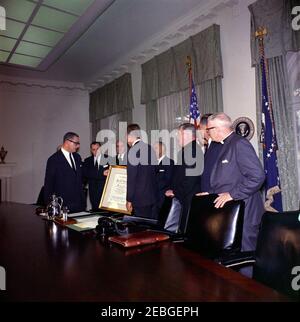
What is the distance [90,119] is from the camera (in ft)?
28.3

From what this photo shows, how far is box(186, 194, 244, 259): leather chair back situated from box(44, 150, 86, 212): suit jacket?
1883 millimetres

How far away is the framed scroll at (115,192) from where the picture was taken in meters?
2.57

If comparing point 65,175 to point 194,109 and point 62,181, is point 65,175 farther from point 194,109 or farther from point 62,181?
point 194,109

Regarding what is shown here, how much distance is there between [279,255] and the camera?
129 cm

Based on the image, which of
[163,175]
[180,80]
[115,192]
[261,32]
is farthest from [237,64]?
[115,192]

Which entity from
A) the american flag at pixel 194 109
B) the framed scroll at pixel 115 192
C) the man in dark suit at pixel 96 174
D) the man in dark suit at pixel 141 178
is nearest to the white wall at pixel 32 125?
the man in dark suit at pixel 96 174

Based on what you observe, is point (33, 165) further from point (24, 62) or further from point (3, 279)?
point (3, 279)

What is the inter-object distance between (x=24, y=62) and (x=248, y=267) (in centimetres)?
670

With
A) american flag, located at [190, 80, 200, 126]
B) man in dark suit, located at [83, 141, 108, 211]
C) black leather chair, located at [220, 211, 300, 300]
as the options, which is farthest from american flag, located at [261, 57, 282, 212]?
man in dark suit, located at [83, 141, 108, 211]

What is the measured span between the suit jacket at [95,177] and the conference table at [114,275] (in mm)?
3356

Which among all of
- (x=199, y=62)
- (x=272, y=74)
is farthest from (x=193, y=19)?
(x=272, y=74)

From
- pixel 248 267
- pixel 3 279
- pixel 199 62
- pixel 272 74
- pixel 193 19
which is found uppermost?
pixel 193 19

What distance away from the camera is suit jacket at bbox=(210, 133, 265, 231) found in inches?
83.6

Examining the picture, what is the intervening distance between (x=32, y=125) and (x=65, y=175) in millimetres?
5271
